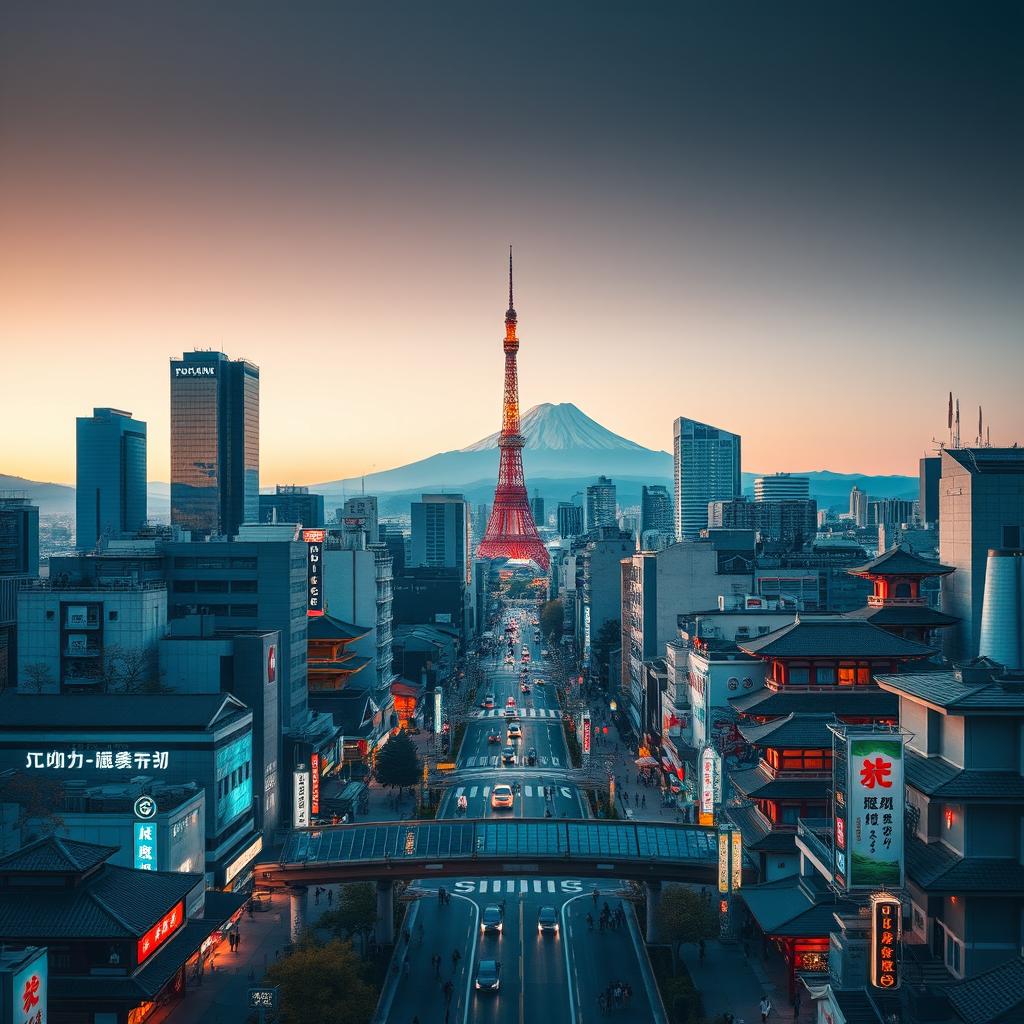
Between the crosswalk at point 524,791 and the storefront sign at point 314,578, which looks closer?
the crosswalk at point 524,791

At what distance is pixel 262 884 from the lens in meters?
33.3

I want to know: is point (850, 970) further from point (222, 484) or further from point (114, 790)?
point (222, 484)

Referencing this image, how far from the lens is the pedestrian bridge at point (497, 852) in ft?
108

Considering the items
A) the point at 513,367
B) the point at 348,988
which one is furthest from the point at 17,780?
the point at 513,367

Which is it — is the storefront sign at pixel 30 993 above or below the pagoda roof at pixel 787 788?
below

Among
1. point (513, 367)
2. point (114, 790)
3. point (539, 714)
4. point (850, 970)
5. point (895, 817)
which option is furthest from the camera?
point (513, 367)

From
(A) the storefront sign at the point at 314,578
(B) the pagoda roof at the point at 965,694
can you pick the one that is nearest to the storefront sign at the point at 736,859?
(B) the pagoda roof at the point at 965,694

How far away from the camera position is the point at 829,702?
39.2 metres

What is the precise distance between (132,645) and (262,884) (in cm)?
1553

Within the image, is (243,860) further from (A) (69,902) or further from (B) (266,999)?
(A) (69,902)

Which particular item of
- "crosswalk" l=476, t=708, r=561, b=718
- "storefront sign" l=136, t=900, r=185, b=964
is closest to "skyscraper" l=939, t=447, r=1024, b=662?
"storefront sign" l=136, t=900, r=185, b=964

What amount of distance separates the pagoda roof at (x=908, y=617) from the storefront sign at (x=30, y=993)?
3142cm

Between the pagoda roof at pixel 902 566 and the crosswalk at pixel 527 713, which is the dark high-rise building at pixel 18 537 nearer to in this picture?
the crosswalk at pixel 527 713

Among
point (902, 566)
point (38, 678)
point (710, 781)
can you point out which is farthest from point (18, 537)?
point (902, 566)
